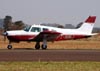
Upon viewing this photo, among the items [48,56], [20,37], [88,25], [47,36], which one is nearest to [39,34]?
[47,36]

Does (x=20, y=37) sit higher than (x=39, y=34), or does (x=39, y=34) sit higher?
(x=39, y=34)

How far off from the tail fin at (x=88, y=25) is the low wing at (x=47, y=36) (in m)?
4.06

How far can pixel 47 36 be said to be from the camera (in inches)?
1362

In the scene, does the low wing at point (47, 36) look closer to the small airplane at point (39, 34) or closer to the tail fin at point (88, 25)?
the small airplane at point (39, 34)

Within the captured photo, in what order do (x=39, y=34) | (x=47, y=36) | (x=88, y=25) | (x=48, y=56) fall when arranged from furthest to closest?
(x=88, y=25) < (x=47, y=36) < (x=39, y=34) < (x=48, y=56)

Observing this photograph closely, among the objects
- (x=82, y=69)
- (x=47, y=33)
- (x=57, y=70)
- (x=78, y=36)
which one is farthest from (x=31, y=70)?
(x=78, y=36)

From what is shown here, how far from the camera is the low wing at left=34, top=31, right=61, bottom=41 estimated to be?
Answer: 111 ft

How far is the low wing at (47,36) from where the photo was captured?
33800 millimetres

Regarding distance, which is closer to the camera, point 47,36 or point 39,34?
point 39,34

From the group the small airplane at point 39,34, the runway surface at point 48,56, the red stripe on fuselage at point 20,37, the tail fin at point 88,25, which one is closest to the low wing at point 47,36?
the small airplane at point 39,34

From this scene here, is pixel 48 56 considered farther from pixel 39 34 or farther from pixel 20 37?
pixel 20 37

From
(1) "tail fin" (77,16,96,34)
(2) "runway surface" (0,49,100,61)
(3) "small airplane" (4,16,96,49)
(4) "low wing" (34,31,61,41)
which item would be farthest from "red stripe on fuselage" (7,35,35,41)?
(2) "runway surface" (0,49,100,61)

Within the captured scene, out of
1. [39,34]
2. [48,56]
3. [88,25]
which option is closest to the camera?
[48,56]

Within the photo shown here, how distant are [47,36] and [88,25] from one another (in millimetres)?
5933
